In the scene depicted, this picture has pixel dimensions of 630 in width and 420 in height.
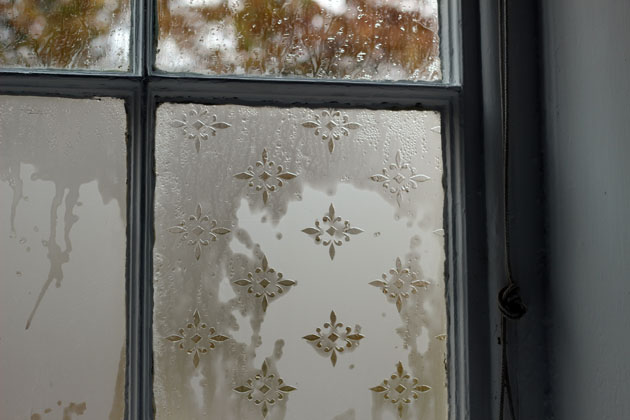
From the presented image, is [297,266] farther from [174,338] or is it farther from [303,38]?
[303,38]

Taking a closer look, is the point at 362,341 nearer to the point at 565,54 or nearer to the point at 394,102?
the point at 394,102

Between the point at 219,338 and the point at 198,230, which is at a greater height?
the point at 198,230

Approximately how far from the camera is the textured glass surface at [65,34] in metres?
0.91

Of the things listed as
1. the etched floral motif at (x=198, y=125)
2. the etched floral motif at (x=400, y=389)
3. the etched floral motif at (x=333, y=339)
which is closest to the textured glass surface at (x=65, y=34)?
the etched floral motif at (x=198, y=125)

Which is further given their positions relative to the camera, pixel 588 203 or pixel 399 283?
pixel 399 283

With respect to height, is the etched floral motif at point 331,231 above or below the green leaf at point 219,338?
above

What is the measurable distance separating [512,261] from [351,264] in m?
0.23

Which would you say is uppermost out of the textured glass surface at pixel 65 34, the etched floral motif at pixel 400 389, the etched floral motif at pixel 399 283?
the textured glass surface at pixel 65 34

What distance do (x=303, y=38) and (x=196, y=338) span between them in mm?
464

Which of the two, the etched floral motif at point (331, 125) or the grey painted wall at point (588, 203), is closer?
the grey painted wall at point (588, 203)

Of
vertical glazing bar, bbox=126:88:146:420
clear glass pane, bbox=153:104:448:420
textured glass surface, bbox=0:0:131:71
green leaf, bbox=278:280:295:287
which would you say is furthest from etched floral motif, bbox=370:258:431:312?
textured glass surface, bbox=0:0:131:71

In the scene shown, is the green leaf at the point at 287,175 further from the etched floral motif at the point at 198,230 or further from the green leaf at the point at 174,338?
the green leaf at the point at 174,338

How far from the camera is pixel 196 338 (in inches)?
36.0

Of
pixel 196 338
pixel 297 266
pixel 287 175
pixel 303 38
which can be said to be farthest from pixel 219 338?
pixel 303 38
